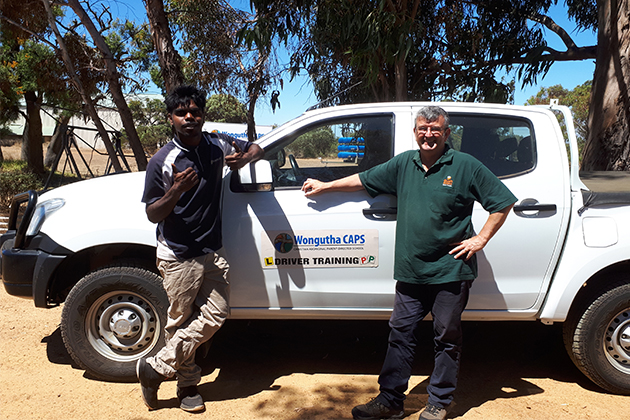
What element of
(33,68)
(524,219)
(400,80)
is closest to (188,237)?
(524,219)

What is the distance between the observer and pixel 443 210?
3008mm

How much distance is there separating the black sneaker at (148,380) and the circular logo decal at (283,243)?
42.9 inches

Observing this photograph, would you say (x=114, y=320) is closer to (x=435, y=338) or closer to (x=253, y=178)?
(x=253, y=178)

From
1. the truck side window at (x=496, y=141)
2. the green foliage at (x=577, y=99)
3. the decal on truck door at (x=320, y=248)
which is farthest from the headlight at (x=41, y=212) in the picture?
the green foliage at (x=577, y=99)

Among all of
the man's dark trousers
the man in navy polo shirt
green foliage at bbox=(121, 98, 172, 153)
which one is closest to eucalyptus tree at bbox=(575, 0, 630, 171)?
the man's dark trousers

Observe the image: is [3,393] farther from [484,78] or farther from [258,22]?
[484,78]

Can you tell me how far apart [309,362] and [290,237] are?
1245 millimetres

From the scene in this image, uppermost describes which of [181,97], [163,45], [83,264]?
[163,45]

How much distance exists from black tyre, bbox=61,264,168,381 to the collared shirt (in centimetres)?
48

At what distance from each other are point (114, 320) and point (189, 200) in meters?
1.19

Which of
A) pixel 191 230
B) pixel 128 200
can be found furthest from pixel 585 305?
pixel 128 200

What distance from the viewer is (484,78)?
9633 mm

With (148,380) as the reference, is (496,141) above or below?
above

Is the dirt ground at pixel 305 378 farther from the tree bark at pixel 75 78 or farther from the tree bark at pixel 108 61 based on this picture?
the tree bark at pixel 75 78
